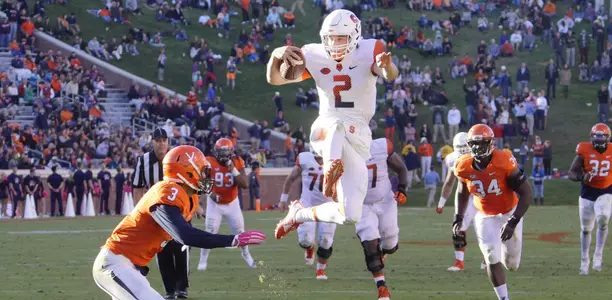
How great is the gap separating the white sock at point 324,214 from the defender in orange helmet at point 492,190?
5.63 feet

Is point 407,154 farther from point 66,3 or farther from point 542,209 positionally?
point 66,3

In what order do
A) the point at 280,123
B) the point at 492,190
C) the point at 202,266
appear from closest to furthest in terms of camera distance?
1. the point at 492,190
2. the point at 202,266
3. the point at 280,123

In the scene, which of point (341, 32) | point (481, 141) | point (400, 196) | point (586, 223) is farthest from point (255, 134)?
point (341, 32)

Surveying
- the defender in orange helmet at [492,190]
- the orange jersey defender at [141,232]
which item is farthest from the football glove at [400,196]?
the orange jersey defender at [141,232]

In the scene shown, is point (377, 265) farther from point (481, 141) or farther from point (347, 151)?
point (347, 151)

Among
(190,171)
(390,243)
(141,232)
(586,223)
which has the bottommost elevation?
(390,243)

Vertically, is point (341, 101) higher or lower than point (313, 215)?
higher

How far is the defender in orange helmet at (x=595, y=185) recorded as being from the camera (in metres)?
14.6

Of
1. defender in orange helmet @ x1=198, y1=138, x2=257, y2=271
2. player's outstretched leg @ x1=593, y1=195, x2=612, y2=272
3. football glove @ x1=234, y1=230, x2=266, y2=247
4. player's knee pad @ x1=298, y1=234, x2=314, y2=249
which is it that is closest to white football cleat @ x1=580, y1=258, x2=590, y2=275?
player's outstretched leg @ x1=593, y1=195, x2=612, y2=272

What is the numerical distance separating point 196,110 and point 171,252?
2441 cm

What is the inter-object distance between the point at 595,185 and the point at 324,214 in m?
5.71

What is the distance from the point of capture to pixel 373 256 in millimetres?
12352

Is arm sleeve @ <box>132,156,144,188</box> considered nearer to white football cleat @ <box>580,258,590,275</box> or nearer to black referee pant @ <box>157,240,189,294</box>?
black referee pant @ <box>157,240,189,294</box>

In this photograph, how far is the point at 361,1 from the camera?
48.3 m
